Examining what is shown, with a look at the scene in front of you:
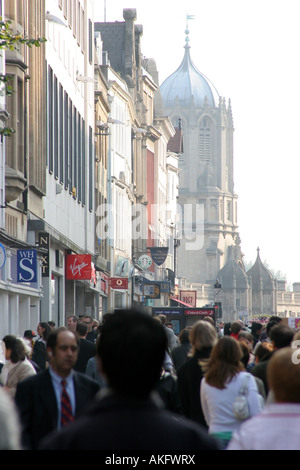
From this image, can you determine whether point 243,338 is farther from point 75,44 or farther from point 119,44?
point 119,44

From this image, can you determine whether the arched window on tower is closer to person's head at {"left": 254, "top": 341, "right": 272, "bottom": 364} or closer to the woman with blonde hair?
person's head at {"left": 254, "top": 341, "right": 272, "bottom": 364}

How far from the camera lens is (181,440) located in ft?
11.6

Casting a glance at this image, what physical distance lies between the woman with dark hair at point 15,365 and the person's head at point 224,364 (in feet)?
8.35

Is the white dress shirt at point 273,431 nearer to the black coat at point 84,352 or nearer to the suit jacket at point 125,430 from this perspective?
the suit jacket at point 125,430

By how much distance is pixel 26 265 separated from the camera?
24047 mm

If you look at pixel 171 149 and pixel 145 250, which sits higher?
pixel 171 149

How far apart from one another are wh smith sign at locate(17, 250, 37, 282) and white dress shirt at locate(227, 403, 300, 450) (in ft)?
65.2

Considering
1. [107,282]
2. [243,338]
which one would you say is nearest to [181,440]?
[243,338]

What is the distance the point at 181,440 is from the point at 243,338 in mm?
9264

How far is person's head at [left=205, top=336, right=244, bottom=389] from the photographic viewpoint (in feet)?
24.7

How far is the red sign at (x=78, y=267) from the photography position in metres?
34.7

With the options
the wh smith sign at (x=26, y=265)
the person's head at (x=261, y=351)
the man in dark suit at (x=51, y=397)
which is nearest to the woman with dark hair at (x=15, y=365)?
the person's head at (x=261, y=351)

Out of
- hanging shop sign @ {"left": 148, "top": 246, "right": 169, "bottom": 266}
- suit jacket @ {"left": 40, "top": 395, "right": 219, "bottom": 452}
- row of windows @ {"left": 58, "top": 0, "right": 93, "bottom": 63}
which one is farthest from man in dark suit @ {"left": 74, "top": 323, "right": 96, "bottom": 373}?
hanging shop sign @ {"left": 148, "top": 246, "right": 169, "bottom": 266}

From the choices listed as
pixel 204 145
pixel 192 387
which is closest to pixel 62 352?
pixel 192 387
